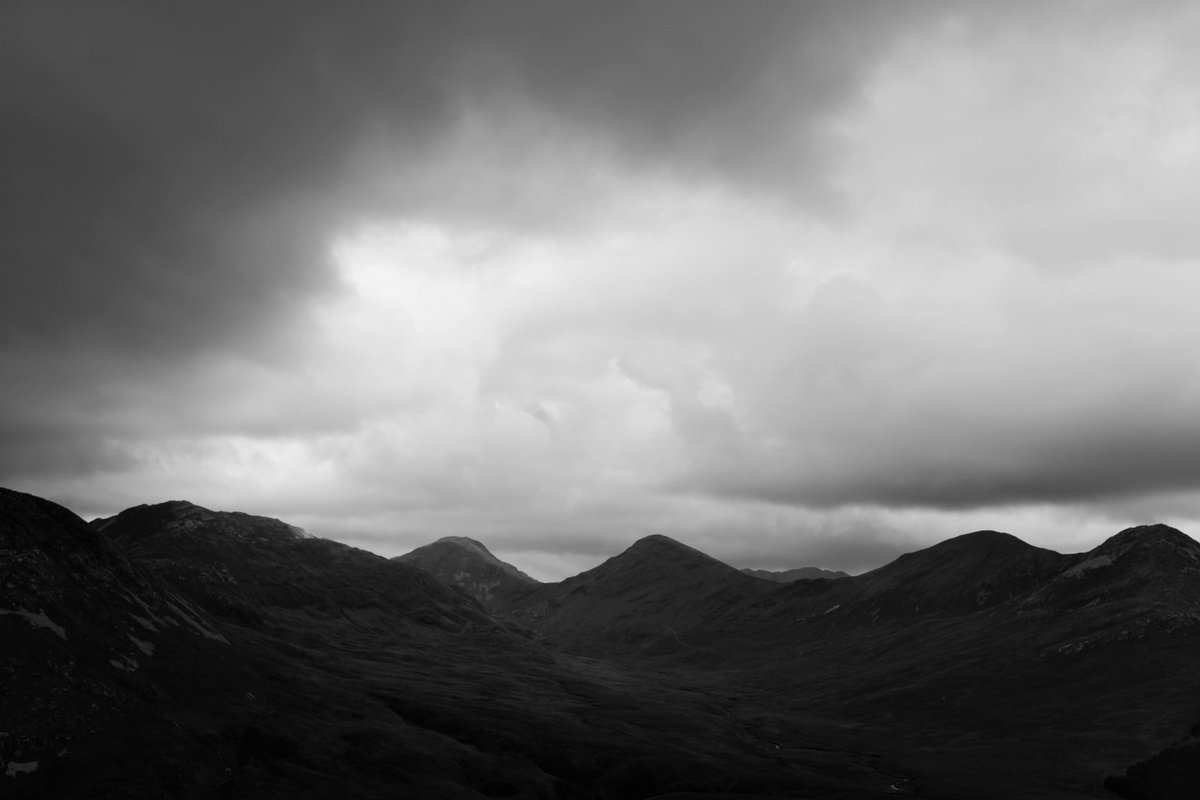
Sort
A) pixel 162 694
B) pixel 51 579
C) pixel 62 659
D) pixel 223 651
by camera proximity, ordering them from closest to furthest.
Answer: pixel 62 659
pixel 162 694
pixel 51 579
pixel 223 651

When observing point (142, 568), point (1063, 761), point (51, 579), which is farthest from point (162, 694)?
point (1063, 761)

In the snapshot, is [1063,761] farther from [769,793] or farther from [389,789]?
[389,789]

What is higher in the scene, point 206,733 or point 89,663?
point 89,663

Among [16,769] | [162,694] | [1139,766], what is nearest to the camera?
[16,769]

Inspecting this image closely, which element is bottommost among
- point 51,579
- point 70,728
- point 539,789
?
point 539,789

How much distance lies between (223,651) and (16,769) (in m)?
79.9

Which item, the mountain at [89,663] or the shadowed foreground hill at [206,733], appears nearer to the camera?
the mountain at [89,663]

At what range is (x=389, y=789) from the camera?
13888 centimetres

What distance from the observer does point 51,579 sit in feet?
522

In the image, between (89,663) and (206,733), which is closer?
(206,733)

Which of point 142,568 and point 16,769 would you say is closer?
point 16,769

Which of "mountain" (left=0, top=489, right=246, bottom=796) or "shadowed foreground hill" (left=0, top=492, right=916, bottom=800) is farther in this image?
"shadowed foreground hill" (left=0, top=492, right=916, bottom=800)

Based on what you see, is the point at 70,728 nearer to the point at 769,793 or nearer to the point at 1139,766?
the point at 769,793

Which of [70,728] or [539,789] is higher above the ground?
[70,728]
